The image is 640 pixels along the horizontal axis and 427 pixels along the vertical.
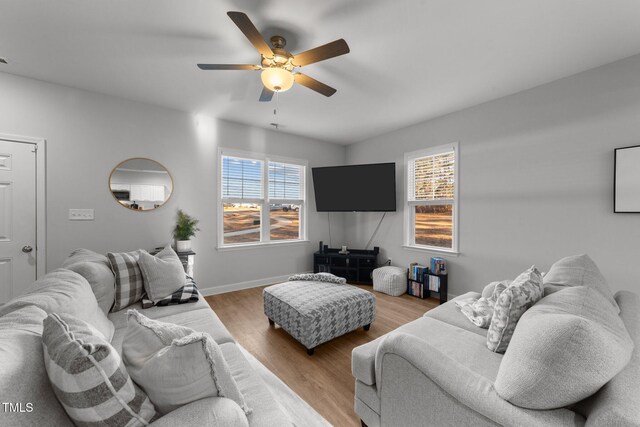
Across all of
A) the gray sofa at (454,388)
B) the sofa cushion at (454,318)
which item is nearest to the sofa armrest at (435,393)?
the gray sofa at (454,388)

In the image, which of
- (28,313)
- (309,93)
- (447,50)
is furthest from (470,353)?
(309,93)

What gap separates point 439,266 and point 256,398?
3.05 meters

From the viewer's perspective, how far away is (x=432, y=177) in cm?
376

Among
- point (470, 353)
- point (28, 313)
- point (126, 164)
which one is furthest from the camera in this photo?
point (126, 164)

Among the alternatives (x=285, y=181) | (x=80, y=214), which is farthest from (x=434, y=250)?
(x=80, y=214)

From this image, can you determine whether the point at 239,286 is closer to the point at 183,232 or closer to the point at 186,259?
the point at 186,259

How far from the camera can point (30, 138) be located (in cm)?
259

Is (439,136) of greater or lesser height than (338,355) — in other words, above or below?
above

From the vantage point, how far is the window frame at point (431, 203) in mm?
3424

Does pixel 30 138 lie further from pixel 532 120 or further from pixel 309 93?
pixel 532 120

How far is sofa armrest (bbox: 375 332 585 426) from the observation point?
838 mm

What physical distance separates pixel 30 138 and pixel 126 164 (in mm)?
802

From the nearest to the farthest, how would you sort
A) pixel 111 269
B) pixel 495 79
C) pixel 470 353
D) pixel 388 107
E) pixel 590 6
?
pixel 470 353 < pixel 590 6 < pixel 111 269 < pixel 495 79 < pixel 388 107

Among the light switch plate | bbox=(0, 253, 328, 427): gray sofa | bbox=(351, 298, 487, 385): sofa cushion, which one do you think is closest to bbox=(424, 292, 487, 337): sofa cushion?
bbox=(351, 298, 487, 385): sofa cushion
